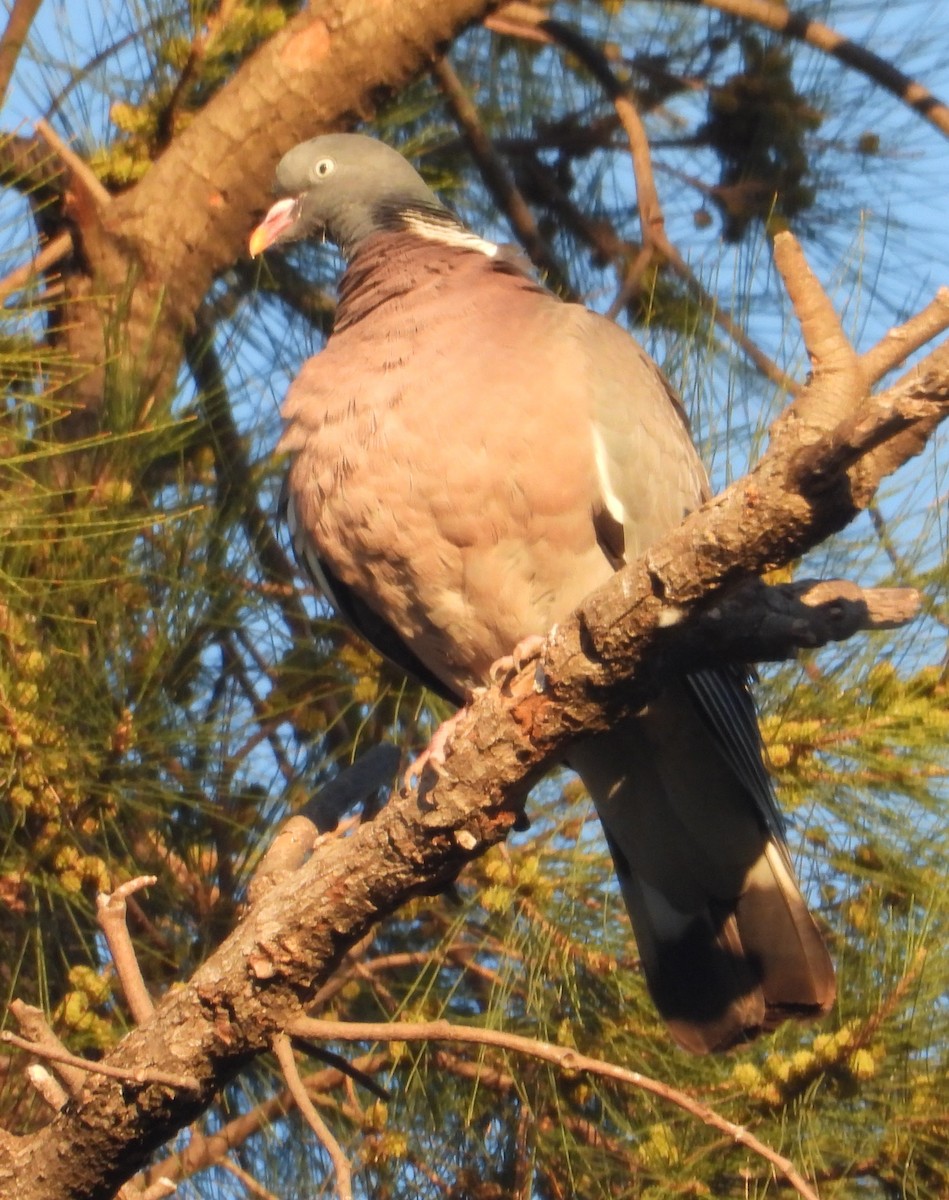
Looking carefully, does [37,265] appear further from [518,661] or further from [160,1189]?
[160,1189]

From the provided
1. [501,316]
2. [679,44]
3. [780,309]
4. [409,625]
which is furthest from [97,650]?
[679,44]

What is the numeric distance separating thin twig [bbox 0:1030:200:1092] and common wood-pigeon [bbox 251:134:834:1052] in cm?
77

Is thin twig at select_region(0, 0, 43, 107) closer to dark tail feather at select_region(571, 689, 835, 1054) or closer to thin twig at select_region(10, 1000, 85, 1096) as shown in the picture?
dark tail feather at select_region(571, 689, 835, 1054)

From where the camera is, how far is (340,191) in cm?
263

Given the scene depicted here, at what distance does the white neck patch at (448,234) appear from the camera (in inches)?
93.7

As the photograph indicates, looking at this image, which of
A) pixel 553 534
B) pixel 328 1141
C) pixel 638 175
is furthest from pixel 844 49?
pixel 328 1141

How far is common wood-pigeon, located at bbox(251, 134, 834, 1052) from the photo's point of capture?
203 cm

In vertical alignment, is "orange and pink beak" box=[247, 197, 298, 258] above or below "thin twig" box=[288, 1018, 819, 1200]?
above

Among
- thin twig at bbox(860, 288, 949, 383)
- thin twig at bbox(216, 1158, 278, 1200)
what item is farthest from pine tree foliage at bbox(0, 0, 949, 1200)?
thin twig at bbox(860, 288, 949, 383)

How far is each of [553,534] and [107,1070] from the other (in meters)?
0.91

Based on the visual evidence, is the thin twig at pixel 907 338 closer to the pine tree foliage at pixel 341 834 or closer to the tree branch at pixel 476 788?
the tree branch at pixel 476 788

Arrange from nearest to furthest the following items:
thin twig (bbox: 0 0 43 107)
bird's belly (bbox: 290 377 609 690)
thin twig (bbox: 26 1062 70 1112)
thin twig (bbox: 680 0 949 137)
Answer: thin twig (bbox: 26 1062 70 1112) < bird's belly (bbox: 290 377 609 690) < thin twig (bbox: 0 0 43 107) < thin twig (bbox: 680 0 949 137)

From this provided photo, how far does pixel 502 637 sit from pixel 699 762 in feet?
1.04

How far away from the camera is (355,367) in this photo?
215 cm
